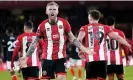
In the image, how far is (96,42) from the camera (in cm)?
1017

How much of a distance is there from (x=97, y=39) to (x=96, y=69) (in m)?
0.63

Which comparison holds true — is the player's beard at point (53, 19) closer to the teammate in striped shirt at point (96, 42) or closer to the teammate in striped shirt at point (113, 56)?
the teammate in striped shirt at point (96, 42)

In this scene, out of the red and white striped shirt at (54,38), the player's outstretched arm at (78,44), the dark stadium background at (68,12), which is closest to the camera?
the player's outstretched arm at (78,44)

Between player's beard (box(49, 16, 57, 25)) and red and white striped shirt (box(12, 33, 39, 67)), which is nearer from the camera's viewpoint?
player's beard (box(49, 16, 57, 25))

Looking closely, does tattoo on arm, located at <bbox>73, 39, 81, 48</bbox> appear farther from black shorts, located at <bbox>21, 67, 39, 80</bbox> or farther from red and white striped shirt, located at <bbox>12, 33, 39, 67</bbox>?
black shorts, located at <bbox>21, 67, 39, 80</bbox>

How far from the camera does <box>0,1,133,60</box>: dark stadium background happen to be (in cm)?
Result: 3194

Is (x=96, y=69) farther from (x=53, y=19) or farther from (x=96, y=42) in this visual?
(x=53, y=19)

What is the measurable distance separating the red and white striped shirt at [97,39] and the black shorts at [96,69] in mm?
89

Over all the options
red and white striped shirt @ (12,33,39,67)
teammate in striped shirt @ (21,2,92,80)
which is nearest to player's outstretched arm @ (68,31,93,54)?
teammate in striped shirt @ (21,2,92,80)

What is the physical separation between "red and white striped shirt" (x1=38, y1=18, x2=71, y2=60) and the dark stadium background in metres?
21.3

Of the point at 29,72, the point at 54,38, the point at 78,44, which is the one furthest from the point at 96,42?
the point at 29,72

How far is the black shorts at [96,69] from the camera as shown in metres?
10.2

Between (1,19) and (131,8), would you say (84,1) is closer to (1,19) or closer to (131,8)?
(131,8)

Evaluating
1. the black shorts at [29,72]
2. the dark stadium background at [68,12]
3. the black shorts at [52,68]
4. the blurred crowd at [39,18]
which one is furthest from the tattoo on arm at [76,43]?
the blurred crowd at [39,18]
